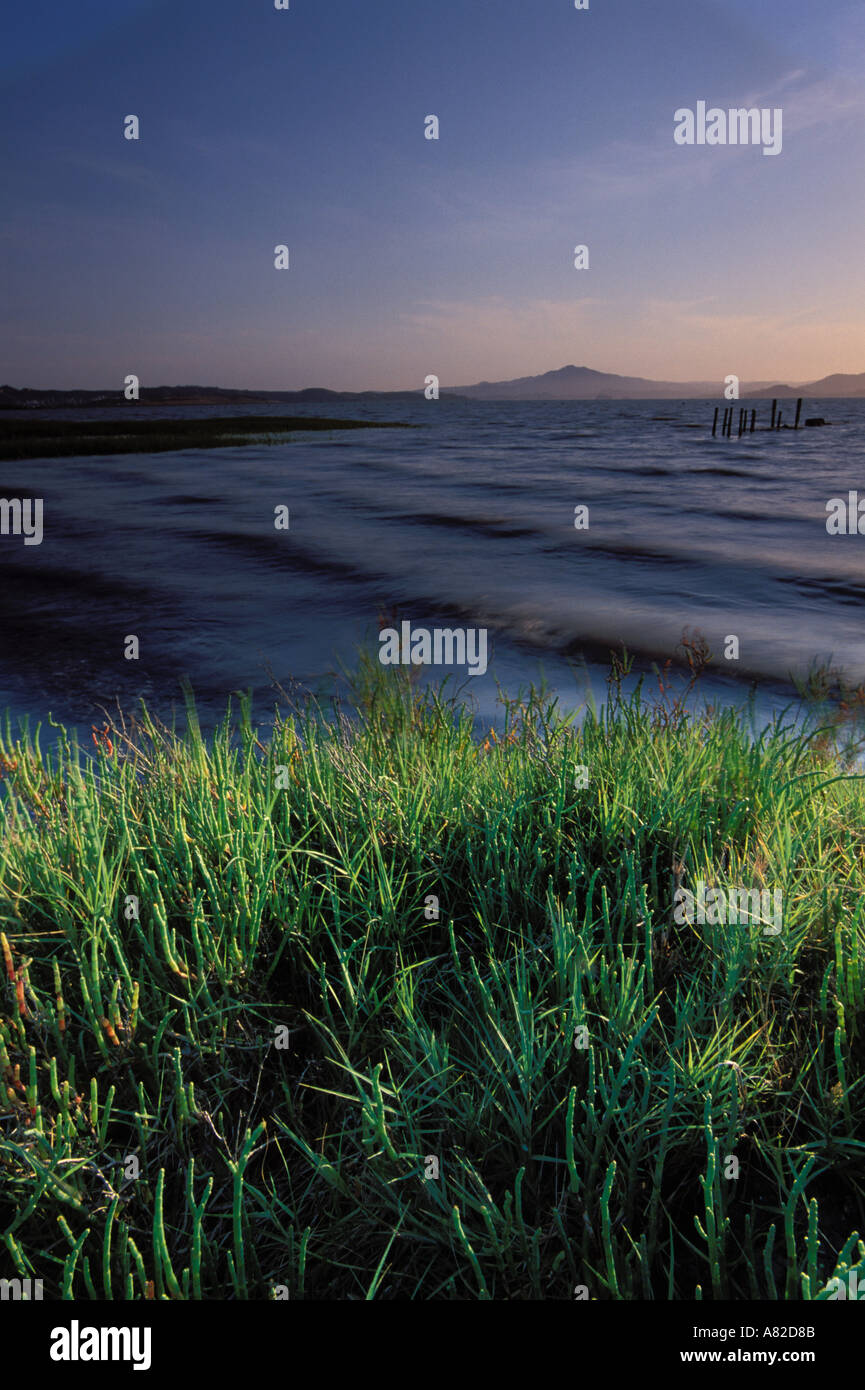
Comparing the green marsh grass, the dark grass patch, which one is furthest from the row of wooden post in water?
the green marsh grass

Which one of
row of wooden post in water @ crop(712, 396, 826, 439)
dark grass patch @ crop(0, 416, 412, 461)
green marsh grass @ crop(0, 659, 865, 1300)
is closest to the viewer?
green marsh grass @ crop(0, 659, 865, 1300)

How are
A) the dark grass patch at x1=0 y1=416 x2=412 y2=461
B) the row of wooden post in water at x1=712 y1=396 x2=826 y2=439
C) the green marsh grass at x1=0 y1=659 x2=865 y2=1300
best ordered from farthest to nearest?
the row of wooden post in water at x1=712 y1=396 x2=826 y2=439
the dark grass patch at x1=0 y1=416 x2=412 y2=461
the green marsh grass at x1=0 y1=659 x2=865 y2=1300

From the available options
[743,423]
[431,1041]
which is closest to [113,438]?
[431,1041]

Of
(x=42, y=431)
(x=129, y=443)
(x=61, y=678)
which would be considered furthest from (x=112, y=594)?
(x=42, y=431)

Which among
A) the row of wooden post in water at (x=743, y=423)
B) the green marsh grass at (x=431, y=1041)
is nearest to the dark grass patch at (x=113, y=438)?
the row of wooden post in water at (x=743, y=423)

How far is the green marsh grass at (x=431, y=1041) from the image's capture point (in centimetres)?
209

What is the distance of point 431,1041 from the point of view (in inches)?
95.3

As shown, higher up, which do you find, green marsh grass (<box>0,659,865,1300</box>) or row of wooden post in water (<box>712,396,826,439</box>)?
row of wooden post in water (<box>712,396,826,439</box>)

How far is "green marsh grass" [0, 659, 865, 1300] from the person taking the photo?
2.09 m

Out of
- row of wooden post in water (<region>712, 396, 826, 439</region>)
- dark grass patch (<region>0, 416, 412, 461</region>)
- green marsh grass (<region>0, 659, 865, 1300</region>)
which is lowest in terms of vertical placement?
green marsh grass (<region>0, 659, 865, 1300</region>)

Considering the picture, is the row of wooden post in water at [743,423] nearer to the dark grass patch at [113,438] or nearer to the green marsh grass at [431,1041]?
the dark grass patch at [113,438]

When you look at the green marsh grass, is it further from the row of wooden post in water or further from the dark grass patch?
the row of wooden post in water

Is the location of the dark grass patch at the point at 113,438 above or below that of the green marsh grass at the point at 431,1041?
above
